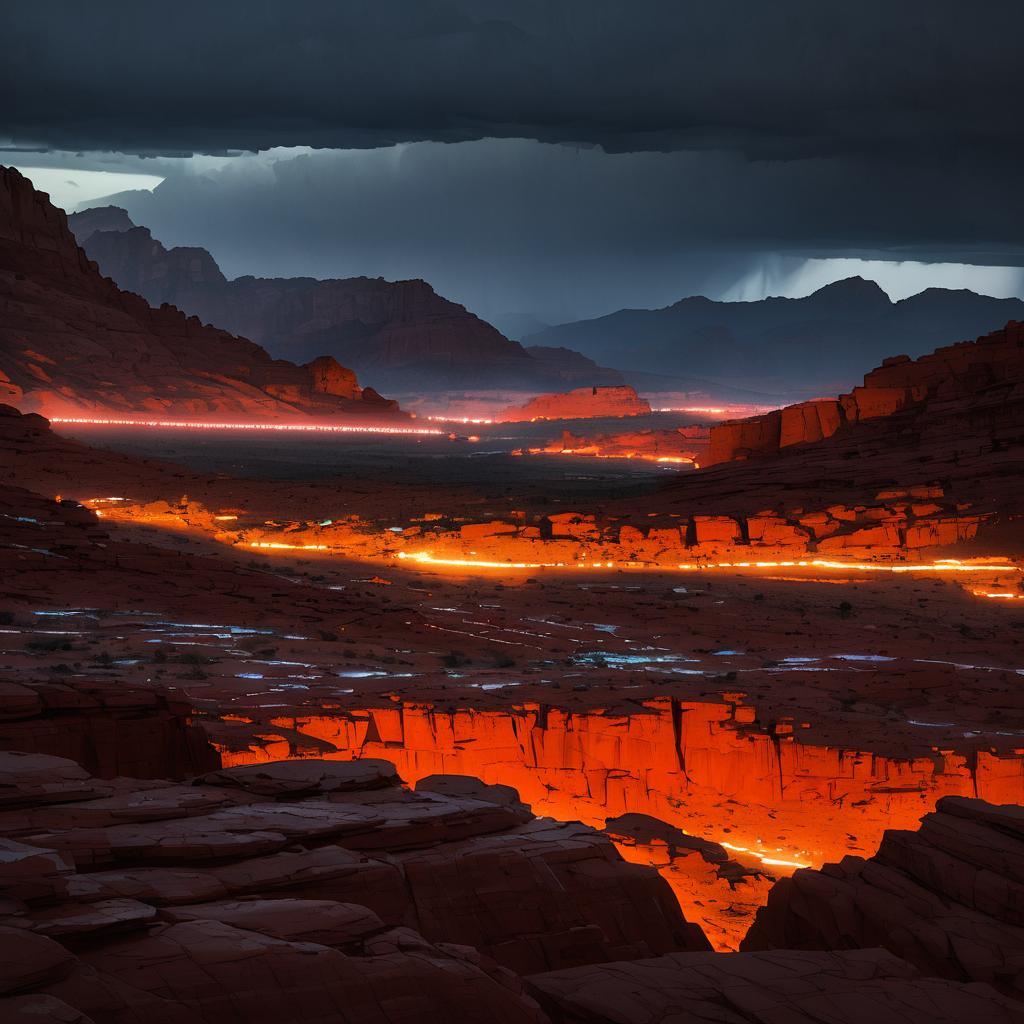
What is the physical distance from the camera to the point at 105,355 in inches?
4835

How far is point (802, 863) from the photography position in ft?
41.2

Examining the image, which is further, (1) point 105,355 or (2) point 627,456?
(1) point 105,355

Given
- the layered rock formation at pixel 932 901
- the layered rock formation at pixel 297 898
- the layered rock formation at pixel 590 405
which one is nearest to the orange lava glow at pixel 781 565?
the layered rock formation at pixel 932 901

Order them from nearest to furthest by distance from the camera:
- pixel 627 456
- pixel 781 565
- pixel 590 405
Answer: pixel 781 565 → pixel 627 456 → pixel 590 405

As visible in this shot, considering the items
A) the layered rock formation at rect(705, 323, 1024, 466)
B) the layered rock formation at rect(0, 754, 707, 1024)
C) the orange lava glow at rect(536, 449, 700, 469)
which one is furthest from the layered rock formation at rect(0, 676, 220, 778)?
the orange lava glow at rect(536, 449, 700, 469)

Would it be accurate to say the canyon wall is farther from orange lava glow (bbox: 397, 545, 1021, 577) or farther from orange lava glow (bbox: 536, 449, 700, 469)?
orange lava glow (bbox: 536, 449, 700, 469)

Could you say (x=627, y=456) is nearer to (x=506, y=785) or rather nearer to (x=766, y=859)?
(x=766, y=859)

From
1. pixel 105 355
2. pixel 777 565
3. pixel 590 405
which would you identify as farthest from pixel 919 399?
pixel 590 405

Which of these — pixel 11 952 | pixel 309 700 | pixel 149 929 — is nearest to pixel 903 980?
pixel 149 929

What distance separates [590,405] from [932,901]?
144436 millimetres

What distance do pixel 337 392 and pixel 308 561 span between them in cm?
11218

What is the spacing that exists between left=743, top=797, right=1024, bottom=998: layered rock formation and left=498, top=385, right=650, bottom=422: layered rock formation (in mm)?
139549

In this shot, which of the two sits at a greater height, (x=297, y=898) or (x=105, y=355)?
(x=105, y=355)

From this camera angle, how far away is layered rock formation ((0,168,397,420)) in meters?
114
